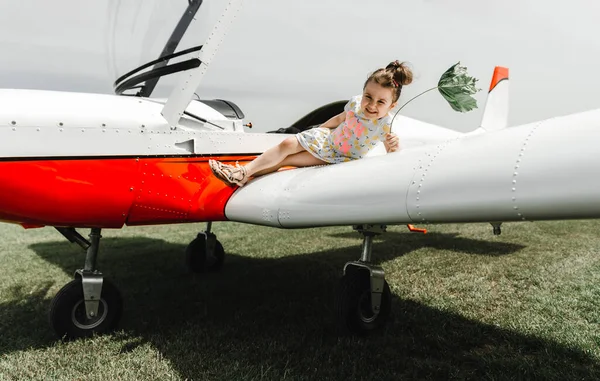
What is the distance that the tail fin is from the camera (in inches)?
265

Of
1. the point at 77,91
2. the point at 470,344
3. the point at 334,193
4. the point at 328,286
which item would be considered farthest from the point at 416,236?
the point at 77,91

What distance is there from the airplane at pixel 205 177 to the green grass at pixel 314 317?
328 millimetres

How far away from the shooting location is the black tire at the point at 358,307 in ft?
9.75

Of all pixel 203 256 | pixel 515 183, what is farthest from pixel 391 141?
pixel 203 256

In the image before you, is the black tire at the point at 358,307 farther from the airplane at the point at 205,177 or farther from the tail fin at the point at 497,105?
the tail fin at the point at 497,105

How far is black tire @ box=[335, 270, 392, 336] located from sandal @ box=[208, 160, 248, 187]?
1.04m

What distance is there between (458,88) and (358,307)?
5.19ft

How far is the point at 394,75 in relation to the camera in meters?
2.77

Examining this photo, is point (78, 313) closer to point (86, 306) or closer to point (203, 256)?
point (86, 306)

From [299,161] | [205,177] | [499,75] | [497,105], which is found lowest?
[205,177]

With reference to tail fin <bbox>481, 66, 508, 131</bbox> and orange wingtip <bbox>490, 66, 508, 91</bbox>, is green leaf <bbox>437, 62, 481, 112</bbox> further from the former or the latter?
orange wingtip <bbox>490, 66, 508, 91</bbox>

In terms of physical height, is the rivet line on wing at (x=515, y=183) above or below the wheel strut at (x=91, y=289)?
above

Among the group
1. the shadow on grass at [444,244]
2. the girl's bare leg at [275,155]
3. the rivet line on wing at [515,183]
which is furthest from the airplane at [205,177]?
→ the shadow on grass at [444,244]

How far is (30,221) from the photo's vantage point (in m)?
2.79
